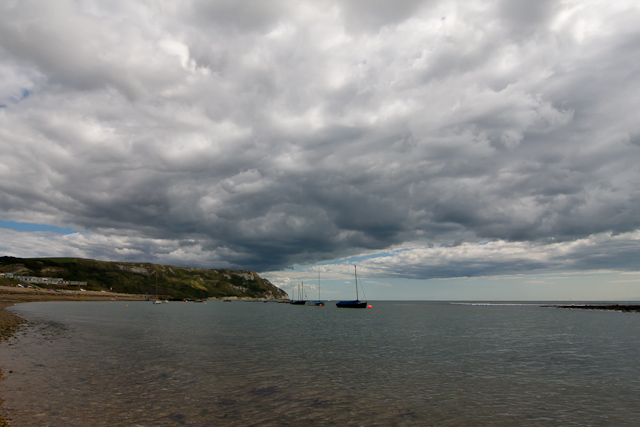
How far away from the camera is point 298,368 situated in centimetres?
3275

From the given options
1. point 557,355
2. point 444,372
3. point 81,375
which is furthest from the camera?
point 557,355

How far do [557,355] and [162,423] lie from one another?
44.8 m

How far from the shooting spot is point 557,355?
4284 centimetres

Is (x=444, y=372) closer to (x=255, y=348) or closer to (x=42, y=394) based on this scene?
(x=255, y=348)

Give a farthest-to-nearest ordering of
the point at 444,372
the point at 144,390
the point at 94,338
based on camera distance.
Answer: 1. the point at 94,338
2. the point at 444,372
3. the point at 144,390

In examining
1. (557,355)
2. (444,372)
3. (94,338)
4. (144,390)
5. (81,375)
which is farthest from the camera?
(94,338)

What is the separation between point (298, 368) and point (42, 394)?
62.0ft

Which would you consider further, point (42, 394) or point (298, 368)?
point (298, 368)

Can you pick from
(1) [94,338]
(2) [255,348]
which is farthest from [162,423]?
(1) [94,338]

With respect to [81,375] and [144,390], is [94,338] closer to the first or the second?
[81,375]

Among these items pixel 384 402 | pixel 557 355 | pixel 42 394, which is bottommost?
pixel 557 355

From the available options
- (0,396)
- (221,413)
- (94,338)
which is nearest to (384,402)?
(221,413)

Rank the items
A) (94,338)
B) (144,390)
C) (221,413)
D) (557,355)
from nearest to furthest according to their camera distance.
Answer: (221,413) < (144,390) < (557,355) < (94,338)

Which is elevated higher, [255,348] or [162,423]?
[162,423]
